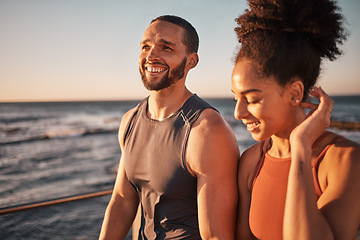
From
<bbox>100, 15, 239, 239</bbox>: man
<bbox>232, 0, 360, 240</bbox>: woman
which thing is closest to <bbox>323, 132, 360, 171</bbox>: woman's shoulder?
<bbox>232, 0, 360, 240</bbox>: woman

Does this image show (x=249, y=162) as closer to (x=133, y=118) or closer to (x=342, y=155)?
(x=342, y=155)

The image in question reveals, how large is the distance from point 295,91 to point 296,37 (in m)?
0.25

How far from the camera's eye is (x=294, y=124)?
1.45 metres

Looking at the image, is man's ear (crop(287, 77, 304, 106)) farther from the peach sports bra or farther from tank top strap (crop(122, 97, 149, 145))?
tank top strap (crop(122, 97, 149, 145))

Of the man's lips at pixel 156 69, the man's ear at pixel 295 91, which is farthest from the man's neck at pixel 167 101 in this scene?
the man's ear at pixel 295 91

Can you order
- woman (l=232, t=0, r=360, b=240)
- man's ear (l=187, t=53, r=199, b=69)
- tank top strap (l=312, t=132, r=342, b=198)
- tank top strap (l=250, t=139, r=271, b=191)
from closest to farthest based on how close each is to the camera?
woman (l=232, t=0, r=360, b=240)
tank top strap (l=312, t=132, r=342, b=198)
tank top strap (l=250, t=139, r=271, b=191)
man's ear (l=187, t=53, r=199, b=69)

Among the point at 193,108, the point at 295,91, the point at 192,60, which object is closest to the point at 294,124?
the point at 295,91

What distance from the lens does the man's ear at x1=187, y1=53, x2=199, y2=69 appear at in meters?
2.17

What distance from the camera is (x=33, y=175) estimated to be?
9.62 metres

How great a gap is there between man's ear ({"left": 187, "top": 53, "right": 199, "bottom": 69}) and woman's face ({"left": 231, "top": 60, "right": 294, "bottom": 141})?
2.48 ft

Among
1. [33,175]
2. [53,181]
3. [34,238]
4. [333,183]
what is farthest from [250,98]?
[33,175]

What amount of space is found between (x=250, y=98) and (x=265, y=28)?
0.34m

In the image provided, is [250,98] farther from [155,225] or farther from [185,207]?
[155,225]

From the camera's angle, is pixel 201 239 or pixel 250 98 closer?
pixel 250 98
